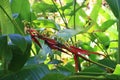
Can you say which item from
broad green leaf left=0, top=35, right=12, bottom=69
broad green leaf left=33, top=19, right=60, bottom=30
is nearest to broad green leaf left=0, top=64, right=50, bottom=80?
broad green leaf left=0, top=35, right=12, bottom=69

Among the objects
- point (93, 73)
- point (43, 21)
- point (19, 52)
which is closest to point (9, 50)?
point (19, 52)

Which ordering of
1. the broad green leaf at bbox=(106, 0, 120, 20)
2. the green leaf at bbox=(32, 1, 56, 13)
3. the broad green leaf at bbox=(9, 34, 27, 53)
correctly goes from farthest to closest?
the green leaf at bbox=(32, 1, 56, 13), the broad green leaf at bbox=(106, 0, 120, 20), the broad green leaf at bbox=(9, 34, 27, 53)

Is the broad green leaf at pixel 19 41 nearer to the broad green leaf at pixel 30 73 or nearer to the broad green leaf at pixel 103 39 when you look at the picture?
the broad green leaf at pixel 30 73

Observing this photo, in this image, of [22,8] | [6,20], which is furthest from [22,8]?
[6,20]

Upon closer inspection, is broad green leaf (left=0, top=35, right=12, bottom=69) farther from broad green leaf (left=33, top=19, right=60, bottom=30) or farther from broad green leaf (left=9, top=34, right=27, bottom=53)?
broad green leaf (left=33, top=19, right=60, bottom=30)

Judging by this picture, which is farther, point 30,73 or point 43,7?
point 43,7

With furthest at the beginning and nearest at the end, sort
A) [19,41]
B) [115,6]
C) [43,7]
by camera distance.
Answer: [43,7] → [115,6] → [19,41]

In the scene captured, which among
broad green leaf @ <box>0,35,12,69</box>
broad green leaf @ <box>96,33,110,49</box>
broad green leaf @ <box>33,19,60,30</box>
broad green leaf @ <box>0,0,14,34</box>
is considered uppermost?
broad green leaf @ <box>0,0,14,34</box>

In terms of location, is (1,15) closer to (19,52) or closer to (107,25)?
(19,52)

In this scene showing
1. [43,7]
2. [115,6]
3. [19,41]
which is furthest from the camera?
[43,7]

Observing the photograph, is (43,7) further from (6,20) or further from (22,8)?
A: (6,20)

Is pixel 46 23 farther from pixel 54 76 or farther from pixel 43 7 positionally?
pixel 54 76
